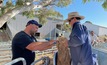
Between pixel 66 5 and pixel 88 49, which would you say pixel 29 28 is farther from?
pixel 66 5

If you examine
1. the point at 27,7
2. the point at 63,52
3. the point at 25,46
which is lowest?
the point at 63,52

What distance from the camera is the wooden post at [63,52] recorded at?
3.08 meters

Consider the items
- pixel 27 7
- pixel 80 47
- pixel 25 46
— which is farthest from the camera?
pixel 27 7

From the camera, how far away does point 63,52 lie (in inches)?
123

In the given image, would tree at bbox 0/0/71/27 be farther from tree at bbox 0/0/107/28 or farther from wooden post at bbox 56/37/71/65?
wooden post at bbox 56/37/71/65

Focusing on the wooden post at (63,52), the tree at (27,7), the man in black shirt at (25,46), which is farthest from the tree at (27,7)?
the wooden post at (63,52)

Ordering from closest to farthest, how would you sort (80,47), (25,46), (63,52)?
1. (80,47)
2. (63,52)
3. (25,46)

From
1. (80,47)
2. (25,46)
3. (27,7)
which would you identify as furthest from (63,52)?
(27,7)

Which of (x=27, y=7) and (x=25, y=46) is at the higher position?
(x=27, y=7)

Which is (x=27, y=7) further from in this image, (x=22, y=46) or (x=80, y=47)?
(x=80, y=47)

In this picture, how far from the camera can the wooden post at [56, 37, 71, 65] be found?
10.1 ft

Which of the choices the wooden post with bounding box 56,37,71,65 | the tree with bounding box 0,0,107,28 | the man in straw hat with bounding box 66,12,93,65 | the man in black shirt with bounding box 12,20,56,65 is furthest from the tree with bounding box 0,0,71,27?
the man in straw hat with bounding box 66,12,93,65

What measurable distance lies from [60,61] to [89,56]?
456 millimetres

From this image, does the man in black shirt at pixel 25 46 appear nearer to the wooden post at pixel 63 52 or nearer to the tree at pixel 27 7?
the wooden post at pixel 63 52
